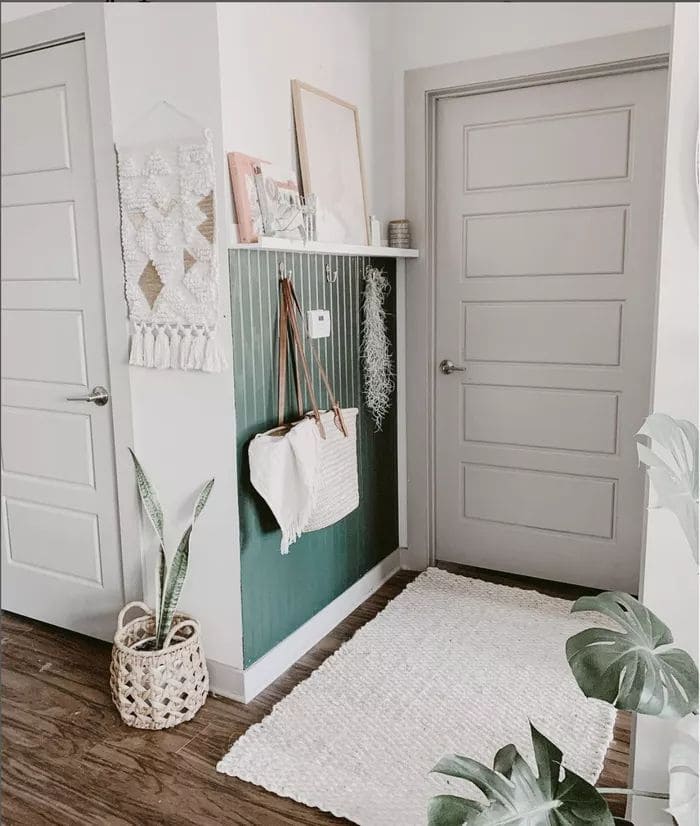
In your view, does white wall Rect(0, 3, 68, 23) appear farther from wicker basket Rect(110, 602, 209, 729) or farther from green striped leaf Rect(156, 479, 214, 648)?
wicker basket Rect(110, 602, 209, 729)

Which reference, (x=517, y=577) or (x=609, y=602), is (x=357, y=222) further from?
(x=609, y=602)

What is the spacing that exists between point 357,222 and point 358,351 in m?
0.48

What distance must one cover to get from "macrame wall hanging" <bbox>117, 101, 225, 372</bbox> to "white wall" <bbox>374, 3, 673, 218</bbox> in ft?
3.34

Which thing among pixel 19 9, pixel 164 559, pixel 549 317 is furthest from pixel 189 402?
pixel 549 317

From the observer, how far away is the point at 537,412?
9.51 feet

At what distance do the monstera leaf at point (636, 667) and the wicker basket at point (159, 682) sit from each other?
1.25m

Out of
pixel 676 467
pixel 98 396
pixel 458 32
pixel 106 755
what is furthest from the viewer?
pixel 458 32

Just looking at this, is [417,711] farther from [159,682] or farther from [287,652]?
[159,682]

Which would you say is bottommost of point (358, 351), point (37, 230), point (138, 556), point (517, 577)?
point (517, 577)

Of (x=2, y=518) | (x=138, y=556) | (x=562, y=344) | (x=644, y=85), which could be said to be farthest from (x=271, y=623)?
(x=644, y=85)

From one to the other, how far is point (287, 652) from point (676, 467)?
64.7 inches

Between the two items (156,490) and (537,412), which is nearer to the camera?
(156,490)

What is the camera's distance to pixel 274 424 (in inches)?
89.7

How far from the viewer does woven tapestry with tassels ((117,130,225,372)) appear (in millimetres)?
2035
